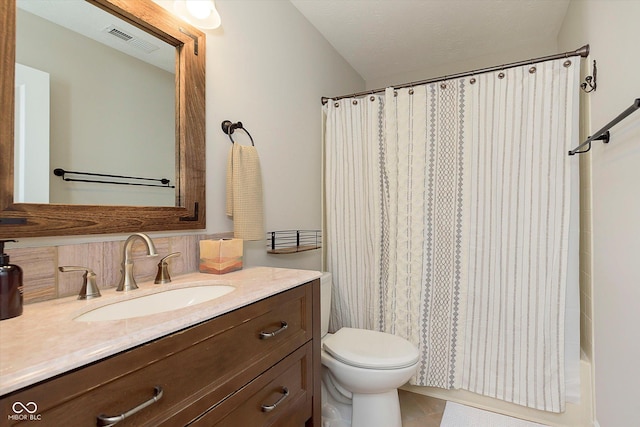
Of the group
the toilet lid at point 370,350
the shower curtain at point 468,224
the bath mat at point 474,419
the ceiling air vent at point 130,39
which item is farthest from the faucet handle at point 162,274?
the bath mat at point 474,419

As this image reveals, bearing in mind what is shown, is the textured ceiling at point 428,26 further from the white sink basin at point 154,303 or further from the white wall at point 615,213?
the white sink basin at point 154,303

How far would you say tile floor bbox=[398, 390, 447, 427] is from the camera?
175 centimetres

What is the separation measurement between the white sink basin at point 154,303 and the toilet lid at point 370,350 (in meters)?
0.77

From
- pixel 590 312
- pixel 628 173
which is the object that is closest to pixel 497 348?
pixel 590 312

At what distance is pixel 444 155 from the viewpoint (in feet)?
6.22

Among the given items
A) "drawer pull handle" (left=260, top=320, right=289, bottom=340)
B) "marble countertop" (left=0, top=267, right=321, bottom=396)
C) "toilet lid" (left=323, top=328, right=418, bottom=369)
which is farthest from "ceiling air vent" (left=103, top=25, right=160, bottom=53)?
"toilet lid" (left=323, top=328, right=418, bottom=369)

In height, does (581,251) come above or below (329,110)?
below

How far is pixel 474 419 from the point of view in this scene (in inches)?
69.2

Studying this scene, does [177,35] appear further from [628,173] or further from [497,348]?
[497,348]

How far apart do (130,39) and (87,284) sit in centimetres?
87

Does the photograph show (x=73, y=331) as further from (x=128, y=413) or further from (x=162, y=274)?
(x=162, y=274)

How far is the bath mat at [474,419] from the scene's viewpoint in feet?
5.63

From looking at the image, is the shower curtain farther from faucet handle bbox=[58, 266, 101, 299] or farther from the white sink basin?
faucet handle bbox=[58, 266, 101, 299]

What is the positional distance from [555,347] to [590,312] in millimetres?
251
